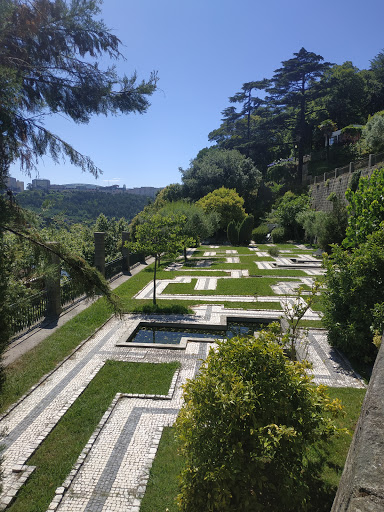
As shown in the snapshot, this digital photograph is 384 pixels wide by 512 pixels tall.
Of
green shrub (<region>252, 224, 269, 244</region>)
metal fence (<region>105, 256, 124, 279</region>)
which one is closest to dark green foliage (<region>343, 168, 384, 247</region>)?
metal fence (<region>105, 256, 124, 279</region>)

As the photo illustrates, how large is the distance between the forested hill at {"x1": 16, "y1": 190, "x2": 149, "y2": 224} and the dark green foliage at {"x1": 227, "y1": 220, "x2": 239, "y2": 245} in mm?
11693

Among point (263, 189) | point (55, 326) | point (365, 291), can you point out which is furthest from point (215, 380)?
point (263, 189)

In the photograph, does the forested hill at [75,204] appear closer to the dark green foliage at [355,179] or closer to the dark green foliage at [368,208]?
the dark green foliage at [368,208]

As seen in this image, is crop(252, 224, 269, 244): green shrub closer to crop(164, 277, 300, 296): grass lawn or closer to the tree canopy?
the tree canopy

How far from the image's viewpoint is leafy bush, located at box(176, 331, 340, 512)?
261 cm

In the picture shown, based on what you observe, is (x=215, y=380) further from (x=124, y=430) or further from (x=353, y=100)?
(x=353, y=100)

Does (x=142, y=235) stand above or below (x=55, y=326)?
above

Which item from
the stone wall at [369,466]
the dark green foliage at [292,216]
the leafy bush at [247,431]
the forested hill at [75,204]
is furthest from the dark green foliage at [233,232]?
the stone wall at [369,466]

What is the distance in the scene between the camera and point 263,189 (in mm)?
40969

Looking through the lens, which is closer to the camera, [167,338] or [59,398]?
[59,398]

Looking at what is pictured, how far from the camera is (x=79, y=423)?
15.9 ft

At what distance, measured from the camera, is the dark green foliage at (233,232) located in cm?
2964

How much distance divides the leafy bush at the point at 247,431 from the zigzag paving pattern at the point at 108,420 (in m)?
1.33

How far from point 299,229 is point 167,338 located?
2585cm
